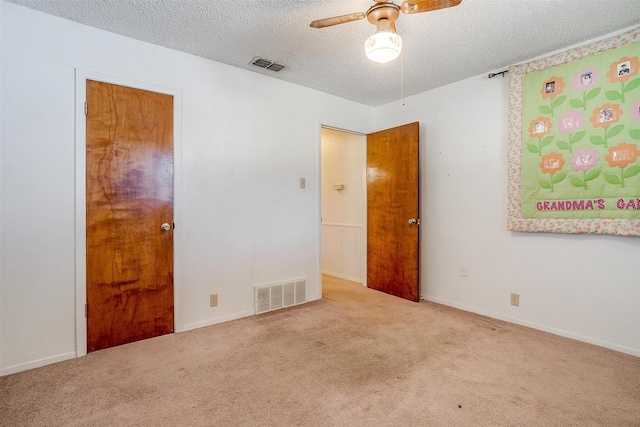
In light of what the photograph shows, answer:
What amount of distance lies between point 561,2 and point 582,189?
4.56 feet

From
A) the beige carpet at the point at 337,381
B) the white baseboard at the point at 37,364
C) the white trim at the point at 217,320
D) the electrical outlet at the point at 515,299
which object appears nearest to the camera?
the beige carpet at the point at 337,381

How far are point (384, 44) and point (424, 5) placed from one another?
285mm

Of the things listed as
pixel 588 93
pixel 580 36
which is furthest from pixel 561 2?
pixel 588 93

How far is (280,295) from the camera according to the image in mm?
3340

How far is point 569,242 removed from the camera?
263cm

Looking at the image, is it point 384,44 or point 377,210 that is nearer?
point 384,44

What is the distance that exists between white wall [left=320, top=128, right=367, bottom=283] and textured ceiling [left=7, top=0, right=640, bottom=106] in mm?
Answer: 1532

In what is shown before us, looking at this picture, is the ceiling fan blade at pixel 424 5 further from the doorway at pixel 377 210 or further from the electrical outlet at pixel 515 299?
the electrical outlet at pixel 515 299

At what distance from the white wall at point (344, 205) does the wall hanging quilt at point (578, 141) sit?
190cm

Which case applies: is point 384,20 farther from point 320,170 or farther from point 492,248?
point 492,248

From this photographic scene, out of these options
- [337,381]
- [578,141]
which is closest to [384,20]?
[578,141]

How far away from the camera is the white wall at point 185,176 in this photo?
6.87 feet

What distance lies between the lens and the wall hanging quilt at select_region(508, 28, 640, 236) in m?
2.32

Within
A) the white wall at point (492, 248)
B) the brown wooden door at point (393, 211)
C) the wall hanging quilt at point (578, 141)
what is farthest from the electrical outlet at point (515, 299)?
the brown wooden door at point (393, 211)
